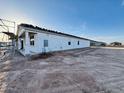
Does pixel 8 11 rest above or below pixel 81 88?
above

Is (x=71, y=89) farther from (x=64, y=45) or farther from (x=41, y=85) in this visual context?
(x=64, y=45)

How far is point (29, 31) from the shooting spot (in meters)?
12.0

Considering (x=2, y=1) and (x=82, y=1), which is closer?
(x=2, y=1)

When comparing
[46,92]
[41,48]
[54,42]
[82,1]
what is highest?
[82,1]

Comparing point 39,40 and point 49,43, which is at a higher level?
point 39,40

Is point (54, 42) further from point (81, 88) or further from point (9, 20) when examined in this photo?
point (81, 88)

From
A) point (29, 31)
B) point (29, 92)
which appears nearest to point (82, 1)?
point (29, 31)

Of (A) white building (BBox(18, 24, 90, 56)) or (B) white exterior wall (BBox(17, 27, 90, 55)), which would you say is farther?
(B) white exterior wall (BBox(17, 27, 90, 55))

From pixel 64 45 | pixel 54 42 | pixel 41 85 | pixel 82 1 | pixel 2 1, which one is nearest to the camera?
pixel 41 85

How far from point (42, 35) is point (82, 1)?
7.29 metres

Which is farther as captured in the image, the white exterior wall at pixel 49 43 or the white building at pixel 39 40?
the white exterior wall at pixel 49 43

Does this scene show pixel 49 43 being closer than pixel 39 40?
No

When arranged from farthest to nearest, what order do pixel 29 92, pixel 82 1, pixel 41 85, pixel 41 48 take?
pixel 41 48
pixel 82 1
pixel 41 85
pixel 29 92

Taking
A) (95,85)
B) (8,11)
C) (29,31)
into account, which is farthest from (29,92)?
(8,11)
